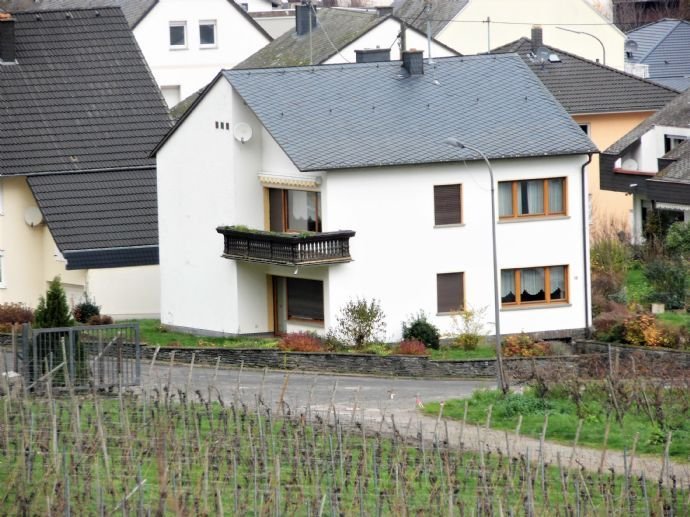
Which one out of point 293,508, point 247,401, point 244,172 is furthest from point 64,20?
point 293,508

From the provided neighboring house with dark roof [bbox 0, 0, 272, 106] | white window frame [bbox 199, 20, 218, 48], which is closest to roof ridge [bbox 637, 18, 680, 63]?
neighboring house with dark roof [bbox 0, 0, 272, 106]

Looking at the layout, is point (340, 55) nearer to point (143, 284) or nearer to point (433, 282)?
point (143, 284)

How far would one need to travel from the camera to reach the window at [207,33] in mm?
80312

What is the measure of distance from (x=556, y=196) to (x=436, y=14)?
35299 mm

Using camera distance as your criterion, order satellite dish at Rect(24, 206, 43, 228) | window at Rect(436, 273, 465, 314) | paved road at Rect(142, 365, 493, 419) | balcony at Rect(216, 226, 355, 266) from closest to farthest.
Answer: paved road at Rect(142, 365, 493, 419)
balcony at Rect(216, 226, 355, 266)
window at Rect(436, 273, 465, 314)
satellite dish at Rect(24, 206, 43, 228)

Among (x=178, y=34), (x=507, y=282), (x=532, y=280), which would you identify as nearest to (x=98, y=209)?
A: (x=507, y=282)

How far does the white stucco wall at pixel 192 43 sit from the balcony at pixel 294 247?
1381 inches

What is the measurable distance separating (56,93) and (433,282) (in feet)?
46.6

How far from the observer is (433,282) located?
4397cm

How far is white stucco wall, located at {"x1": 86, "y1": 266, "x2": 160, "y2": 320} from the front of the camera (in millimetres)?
48656

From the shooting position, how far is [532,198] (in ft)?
147

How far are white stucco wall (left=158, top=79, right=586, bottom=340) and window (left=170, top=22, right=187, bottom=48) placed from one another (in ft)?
111

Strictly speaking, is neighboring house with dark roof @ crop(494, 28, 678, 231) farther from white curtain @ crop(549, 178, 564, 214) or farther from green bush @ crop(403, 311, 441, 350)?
green bush @ crop(403, 311, 441, 350)

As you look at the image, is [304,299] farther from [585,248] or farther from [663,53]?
[663,53]
